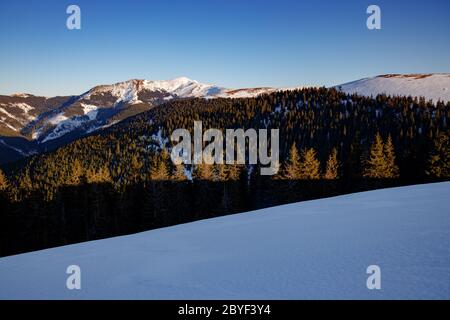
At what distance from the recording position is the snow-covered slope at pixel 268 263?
6.44m

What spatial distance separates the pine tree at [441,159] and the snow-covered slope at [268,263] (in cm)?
3526

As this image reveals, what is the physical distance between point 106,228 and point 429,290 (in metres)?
51.8

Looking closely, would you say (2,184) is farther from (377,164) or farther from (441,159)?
(441,159)

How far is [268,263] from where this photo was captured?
325 inches

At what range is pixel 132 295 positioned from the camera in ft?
22.6

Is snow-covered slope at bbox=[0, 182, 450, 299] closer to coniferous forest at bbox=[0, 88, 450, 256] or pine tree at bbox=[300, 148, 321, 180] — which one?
pine tree at bbox=[300, 148, 321, 180]

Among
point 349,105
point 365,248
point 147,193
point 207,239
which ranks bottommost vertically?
point 147,193

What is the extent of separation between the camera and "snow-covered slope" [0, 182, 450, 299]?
6.44 m

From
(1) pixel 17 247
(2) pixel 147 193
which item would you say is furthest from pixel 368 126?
(1) pixel 17 247

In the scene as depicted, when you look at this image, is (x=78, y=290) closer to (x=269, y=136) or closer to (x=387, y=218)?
(x=387, y=218)

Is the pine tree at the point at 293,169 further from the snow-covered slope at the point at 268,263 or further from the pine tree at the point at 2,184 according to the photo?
the pine tree at the point at 2,184

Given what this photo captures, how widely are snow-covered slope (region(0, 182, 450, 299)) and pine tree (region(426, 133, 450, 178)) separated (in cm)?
3526
